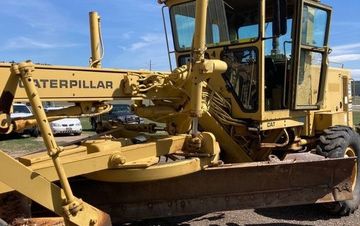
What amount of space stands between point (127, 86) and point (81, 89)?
1.80 feet

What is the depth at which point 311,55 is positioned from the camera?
6.91 meters

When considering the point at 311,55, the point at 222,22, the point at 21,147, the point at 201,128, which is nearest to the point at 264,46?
the point at 222,22

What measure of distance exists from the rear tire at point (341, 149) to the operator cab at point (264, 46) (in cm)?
57

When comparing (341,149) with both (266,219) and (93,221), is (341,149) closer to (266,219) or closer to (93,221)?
(266,219)

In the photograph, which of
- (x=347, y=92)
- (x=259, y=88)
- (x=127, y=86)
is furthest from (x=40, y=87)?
(x=347, y=92)

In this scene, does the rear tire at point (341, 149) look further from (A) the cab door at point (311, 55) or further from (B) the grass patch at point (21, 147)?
(B) the grass patch at point (21, 147)

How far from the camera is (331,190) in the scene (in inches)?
230

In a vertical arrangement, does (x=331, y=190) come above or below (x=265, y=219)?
above

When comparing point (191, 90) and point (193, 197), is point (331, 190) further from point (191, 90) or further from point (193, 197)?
point (191, 90)

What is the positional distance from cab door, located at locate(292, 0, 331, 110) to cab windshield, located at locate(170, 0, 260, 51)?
70cm

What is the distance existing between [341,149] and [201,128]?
1991mm

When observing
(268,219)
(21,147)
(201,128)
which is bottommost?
(21,147)

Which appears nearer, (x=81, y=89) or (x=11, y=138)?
(x=81, y=89)

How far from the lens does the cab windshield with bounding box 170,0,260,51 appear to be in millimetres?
6289
